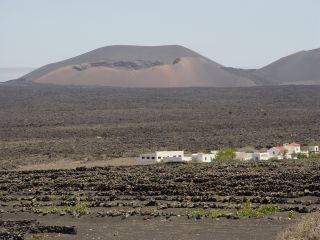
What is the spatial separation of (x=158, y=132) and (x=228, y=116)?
19.1 m

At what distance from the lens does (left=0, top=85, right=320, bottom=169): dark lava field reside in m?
73.6

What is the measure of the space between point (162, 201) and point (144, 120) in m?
67.4

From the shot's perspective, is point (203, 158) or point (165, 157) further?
point (165, 157)

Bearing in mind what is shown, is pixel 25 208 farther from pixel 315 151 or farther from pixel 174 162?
pixel 315 151

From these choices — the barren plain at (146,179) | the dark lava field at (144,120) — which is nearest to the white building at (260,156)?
the barren plain at (146,179)

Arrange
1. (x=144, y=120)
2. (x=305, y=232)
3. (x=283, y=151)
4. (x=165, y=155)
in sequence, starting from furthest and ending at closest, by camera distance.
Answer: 1. (x=144, y=120)
2. (x=283, y=151)
3. (x=165, y=155)
4. (x=305, y=232)

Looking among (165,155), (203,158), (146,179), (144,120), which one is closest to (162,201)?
(146,179)

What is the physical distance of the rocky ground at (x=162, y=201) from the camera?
2612 centimetres

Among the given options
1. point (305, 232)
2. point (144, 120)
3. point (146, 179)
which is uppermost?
point (305, 232)

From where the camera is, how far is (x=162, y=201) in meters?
33.3

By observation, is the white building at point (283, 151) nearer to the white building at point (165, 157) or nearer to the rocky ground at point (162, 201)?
the white building at point (165, 157)

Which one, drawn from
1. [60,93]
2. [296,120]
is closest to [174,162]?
[296,120]

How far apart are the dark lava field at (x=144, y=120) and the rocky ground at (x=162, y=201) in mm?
19577

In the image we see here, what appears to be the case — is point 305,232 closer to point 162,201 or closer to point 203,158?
point 162,201
